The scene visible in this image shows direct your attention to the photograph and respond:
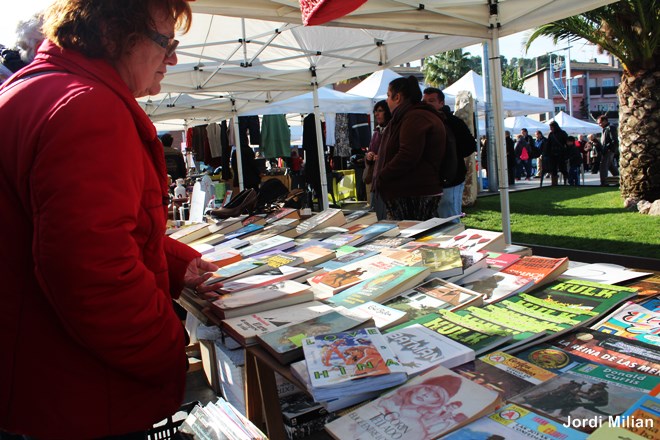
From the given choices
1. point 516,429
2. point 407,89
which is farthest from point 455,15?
point 516,429

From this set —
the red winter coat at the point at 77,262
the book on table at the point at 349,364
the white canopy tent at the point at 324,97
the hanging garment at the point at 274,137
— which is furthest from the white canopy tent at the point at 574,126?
the red winter coat at the point at 77,262

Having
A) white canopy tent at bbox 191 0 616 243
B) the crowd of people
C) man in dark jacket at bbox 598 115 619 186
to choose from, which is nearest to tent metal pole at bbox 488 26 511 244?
white canopy tent at bbox 191 0 616 243

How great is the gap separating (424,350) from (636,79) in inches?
291

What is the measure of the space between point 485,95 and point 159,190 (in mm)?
11500

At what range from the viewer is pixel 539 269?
5.36 feet

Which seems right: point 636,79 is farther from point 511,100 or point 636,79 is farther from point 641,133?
point 511,100

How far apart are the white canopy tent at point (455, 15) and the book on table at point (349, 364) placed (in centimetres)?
256

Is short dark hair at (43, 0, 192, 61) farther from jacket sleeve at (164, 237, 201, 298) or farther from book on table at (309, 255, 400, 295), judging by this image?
book on table at (309, 255, 400, 295)

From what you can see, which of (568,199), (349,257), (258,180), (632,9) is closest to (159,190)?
(349,257)

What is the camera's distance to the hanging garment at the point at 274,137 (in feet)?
32.1

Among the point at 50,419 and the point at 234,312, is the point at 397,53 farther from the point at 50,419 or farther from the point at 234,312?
the point at 50,419

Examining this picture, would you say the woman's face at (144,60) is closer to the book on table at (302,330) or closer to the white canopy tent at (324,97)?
the book on table at (302,330)

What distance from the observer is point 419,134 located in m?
3.32

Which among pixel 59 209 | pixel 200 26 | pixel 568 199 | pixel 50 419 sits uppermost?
pixel 200 26
